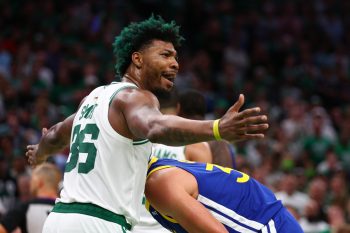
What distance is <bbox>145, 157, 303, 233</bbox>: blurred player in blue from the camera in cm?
472

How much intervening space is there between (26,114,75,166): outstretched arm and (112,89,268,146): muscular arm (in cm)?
99

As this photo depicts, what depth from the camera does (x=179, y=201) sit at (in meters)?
4.66

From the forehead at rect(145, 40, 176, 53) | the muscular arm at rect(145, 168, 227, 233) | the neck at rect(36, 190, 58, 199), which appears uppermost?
the forehead at rect(145, 40, 176, 53)

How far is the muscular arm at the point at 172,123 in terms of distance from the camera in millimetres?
3910

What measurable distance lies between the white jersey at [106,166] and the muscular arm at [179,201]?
5.4 inches

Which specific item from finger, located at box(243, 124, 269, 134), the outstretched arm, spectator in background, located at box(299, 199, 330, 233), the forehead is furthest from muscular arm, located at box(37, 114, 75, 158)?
spectator in background, located at box(299, 199, 330, 233)

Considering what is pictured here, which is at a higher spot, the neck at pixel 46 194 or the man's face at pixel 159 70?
the man's face at pixel 159 70

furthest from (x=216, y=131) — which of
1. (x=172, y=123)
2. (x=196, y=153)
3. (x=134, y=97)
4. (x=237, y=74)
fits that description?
(x=237, y=74)

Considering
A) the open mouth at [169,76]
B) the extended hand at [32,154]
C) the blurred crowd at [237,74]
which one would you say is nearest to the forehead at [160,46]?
the open mouth at [169,76]

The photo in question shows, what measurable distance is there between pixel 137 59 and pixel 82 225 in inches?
44.7

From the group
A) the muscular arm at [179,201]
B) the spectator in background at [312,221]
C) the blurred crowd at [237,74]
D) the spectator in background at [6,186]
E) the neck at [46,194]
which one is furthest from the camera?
the blurred crowd at [237,74]

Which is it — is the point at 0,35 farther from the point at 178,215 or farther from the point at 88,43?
the point at 178,215

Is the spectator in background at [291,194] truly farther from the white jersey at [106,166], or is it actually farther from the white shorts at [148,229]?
the white jersey at [106,166]

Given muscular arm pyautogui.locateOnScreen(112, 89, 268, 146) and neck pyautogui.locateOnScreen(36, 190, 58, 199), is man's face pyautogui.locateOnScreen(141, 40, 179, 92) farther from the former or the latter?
neck pyautogui.locateOnScreen(36, 190, 58, 199)
